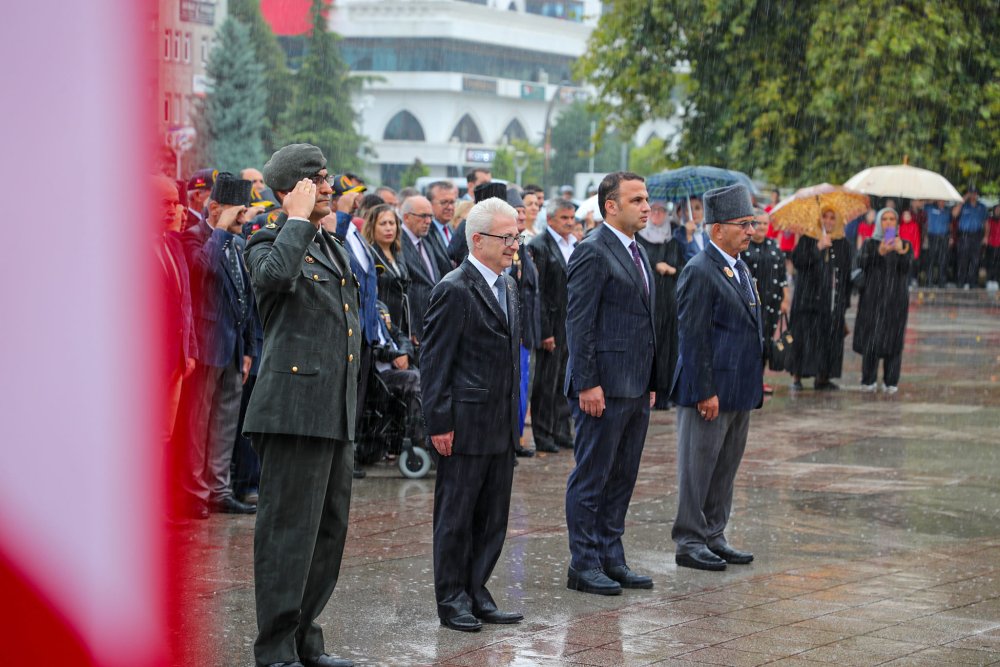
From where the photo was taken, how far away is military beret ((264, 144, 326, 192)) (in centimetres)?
548

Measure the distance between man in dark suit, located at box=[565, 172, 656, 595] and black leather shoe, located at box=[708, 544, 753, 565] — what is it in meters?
0.73

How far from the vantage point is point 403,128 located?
416 ft

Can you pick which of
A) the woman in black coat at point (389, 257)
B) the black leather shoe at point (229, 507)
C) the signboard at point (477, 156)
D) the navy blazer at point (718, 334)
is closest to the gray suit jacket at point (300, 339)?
the navy blazer at point (718, 334)

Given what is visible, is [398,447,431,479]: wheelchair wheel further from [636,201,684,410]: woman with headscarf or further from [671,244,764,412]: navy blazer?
[636,201,684,410]: woman with headscarf

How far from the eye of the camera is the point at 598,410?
285 inches

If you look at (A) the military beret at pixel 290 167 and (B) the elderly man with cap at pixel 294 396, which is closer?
(B) the elderly man with cap at pixel 294 396

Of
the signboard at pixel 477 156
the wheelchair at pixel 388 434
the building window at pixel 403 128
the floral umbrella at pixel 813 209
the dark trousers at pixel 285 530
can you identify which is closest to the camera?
the dark trousers at pixel 285 530

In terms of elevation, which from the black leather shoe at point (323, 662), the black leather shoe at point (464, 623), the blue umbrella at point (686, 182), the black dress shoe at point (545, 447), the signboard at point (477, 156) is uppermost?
the signboard at point (477, 156)

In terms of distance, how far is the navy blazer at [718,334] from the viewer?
782 centimetres

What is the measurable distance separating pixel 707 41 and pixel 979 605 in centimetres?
2222

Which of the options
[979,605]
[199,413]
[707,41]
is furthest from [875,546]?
[707,41]

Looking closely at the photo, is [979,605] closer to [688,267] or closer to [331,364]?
[688,267]

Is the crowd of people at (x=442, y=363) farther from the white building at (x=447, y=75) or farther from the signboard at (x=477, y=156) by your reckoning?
the signboard at (x=477, y=156)

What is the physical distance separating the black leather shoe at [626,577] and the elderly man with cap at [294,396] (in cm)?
218
